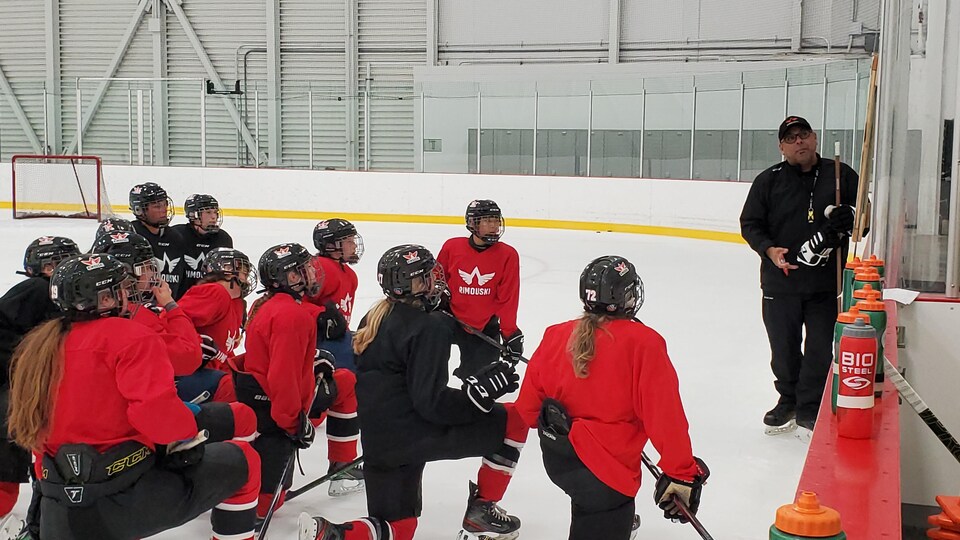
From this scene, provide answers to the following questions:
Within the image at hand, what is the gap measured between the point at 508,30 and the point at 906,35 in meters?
14.5

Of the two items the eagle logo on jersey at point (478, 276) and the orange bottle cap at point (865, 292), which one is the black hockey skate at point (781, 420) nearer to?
the eagle logo on jersey at point (478, 276)

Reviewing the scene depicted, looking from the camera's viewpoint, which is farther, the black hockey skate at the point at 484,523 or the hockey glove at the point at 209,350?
the hockey glove at the point at 209,350

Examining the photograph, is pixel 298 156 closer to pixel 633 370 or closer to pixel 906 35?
pixel 906 35

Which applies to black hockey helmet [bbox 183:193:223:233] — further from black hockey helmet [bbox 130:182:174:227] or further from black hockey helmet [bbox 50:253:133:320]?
black hockey helmet [bbox 50:253:133:320]

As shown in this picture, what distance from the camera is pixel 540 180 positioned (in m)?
14.6

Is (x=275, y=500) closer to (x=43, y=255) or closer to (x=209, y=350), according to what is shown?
(x=209, y=350)

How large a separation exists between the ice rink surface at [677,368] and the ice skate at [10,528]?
49cm

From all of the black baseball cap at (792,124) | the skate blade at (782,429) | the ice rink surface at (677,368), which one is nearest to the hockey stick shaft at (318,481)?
the ice rink surface at (677,368)

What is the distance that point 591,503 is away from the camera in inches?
102

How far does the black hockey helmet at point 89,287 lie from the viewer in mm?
2412

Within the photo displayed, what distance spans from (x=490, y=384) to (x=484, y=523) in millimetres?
637

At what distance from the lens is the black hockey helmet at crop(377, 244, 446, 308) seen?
120 inches

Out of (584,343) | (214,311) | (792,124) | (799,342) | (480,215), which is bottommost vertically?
(799,342)

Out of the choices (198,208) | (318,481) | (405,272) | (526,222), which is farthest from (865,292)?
(526,222)
